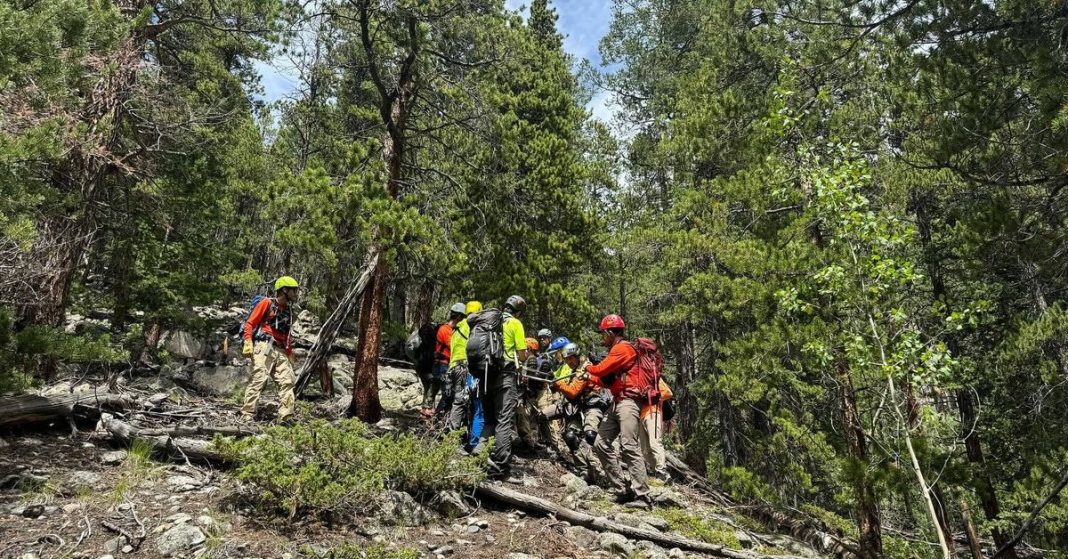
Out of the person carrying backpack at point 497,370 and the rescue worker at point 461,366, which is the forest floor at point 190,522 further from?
the rescue worker at point 461,366

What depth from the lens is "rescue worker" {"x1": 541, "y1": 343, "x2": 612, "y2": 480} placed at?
348 inches

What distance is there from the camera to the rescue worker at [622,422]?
23.4ft

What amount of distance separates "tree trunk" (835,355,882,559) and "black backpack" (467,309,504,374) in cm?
401

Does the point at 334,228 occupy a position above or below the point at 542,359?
above

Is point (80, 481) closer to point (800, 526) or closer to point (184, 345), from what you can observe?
point (800, 526)

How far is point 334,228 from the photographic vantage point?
344 inches

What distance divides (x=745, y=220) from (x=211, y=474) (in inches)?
413

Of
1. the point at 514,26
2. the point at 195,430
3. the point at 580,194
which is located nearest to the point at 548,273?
the point at 580,194

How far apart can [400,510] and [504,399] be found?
6.85 ft

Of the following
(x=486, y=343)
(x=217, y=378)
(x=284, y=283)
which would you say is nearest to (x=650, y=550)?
(x=486, y=343)

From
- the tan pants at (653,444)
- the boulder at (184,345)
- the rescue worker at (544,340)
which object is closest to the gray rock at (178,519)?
the tan pants at (653,444)

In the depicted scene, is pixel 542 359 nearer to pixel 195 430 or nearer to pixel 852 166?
pixel 195 430

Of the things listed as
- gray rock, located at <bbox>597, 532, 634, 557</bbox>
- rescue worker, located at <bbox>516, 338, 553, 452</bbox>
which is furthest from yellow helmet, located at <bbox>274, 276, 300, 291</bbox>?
gray rock, located at <bbox>597, 532, 634, 557</bbox>

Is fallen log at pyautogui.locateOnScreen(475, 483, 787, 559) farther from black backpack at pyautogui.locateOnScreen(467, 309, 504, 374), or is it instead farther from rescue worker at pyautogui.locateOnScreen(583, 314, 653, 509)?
black backpack at pyautogui.locateOnScreen(467, 309, 504, 374)
